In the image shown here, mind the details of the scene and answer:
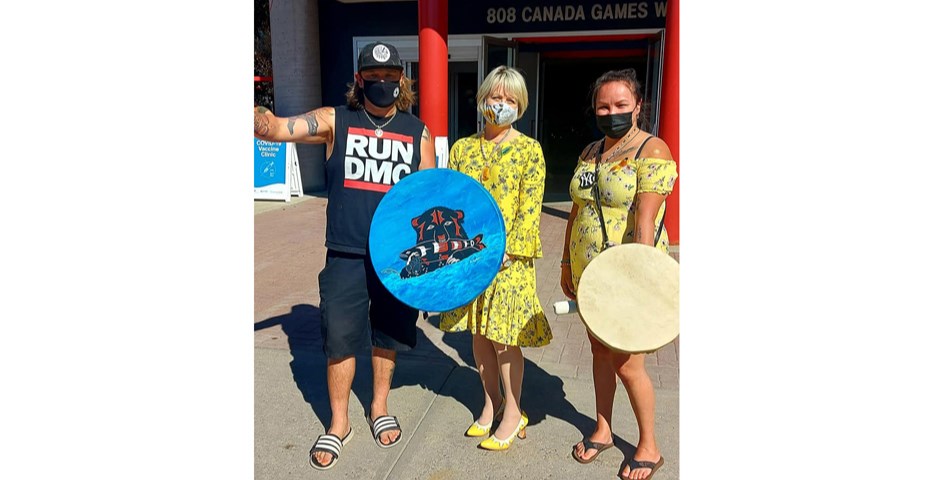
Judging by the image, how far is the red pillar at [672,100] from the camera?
21.3 feet

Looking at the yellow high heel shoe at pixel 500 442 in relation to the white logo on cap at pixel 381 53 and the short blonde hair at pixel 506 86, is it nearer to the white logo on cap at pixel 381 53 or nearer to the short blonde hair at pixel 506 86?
the short blonde hair at pixel 506 86

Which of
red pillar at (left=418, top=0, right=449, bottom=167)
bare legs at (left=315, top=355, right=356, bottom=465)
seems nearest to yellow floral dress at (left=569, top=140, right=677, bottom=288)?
bare legs at (left=315, top=355, right=356, bottom=465)

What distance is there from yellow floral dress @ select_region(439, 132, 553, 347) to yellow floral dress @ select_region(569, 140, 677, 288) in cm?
18

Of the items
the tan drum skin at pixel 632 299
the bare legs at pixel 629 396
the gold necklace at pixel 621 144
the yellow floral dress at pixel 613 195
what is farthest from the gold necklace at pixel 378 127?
the bare legs at pixel 629 396

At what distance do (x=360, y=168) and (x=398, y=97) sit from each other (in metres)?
0.39

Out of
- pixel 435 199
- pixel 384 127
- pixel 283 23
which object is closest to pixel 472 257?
pixel 435 199

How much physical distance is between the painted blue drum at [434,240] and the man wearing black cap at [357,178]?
14 centimetres

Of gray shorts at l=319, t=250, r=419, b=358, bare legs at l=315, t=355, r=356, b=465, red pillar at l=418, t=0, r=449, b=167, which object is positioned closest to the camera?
gray shorts at l=319, t=250, r=419, b=358

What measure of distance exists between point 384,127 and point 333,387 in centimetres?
128

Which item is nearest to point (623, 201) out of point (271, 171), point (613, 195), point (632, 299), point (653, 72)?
point (613, 195)

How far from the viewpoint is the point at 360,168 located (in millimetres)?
2709

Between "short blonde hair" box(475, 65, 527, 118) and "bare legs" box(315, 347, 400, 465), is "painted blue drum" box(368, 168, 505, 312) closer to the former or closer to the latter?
"short blonde hair" box(475, 65, 527, 118)

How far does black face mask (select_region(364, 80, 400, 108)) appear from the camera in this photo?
270cm

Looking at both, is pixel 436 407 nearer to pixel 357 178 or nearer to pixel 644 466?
pixel 644 466
